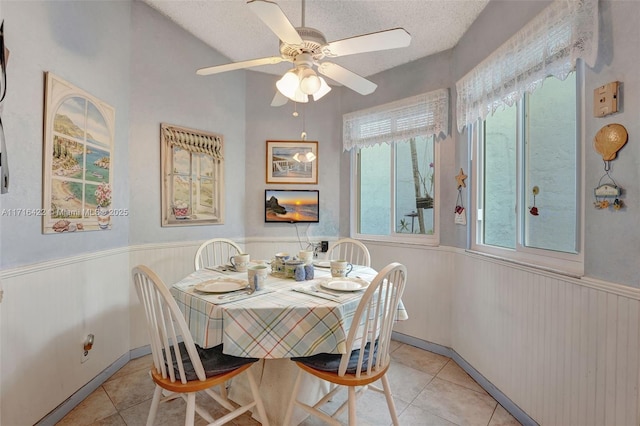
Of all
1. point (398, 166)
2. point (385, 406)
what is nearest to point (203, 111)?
point (398, 166)

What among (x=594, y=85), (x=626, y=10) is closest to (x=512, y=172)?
(x=594, y=85)

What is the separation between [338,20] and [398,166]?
140 cm

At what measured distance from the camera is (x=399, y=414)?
178 centimetres

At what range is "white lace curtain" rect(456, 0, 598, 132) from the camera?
1.32m

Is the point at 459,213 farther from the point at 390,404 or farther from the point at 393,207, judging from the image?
the point at 390,404

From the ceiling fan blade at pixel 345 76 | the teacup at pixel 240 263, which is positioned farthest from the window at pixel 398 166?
the teacup at pixel 240 263

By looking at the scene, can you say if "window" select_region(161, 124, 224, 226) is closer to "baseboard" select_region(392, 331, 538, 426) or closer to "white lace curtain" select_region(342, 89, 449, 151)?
"white lace curtain" select_region(342, 89, 449, 151)

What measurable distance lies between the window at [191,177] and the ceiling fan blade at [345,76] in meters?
1.47

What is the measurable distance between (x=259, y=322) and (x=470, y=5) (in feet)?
8.13

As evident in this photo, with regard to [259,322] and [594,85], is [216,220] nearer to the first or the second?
[259,322]

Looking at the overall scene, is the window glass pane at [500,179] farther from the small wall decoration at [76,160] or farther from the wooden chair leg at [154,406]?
the small wall decoration at [76,160]

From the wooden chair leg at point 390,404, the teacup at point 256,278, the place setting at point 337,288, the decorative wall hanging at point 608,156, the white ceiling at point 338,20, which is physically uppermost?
the white ceiling at point 338,20

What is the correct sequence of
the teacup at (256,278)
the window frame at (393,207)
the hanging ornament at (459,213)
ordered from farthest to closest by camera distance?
the window frame at (393,207)
the hanging ornament at (459,213)
the teacup at (256,278)

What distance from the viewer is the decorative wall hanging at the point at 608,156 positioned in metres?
1.19
